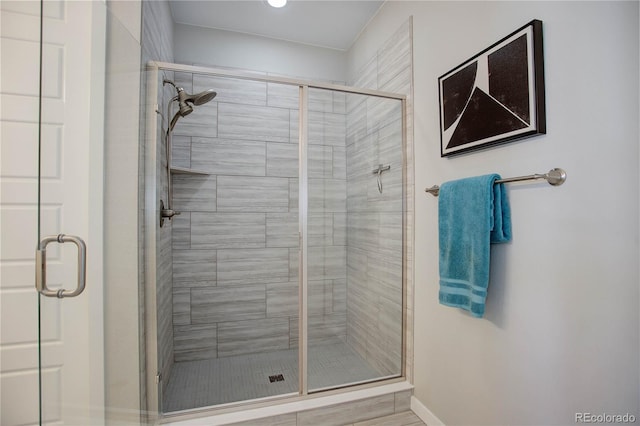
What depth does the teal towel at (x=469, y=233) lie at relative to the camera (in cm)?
119

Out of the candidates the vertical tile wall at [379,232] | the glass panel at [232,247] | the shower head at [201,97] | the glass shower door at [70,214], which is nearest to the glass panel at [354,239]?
the vertical tile wall at [379,232]

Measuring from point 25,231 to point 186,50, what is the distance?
6.41ft

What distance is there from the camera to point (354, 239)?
1816 mm

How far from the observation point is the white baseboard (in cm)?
157

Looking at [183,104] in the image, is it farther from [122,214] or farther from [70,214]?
[70,214]

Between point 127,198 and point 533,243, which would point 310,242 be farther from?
point 533,243

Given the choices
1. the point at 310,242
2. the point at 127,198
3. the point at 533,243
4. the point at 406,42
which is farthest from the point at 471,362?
the point at 406,42

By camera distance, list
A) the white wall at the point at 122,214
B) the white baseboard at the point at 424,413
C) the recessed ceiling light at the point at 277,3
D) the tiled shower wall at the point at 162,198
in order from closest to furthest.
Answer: the white wall at the point at 122,214, the tiled shower wall at the point at 162,198, the white baseboard at the point at 424,413, the recessed ceiling light at the point at 277,3

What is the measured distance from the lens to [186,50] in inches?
94.0

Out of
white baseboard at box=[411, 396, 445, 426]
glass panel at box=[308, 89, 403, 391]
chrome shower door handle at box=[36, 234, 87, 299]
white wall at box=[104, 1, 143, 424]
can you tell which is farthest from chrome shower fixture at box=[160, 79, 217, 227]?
white baseboard at box=[411, 396, 445, 426]

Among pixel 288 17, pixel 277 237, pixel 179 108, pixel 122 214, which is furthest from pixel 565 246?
pixel 288 17

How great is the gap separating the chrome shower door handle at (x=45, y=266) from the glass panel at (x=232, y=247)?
71 cm

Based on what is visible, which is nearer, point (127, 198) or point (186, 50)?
point (127, 198)

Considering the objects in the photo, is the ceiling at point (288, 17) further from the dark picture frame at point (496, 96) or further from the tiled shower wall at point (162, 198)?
the dark picture frame at point (496, 96)
